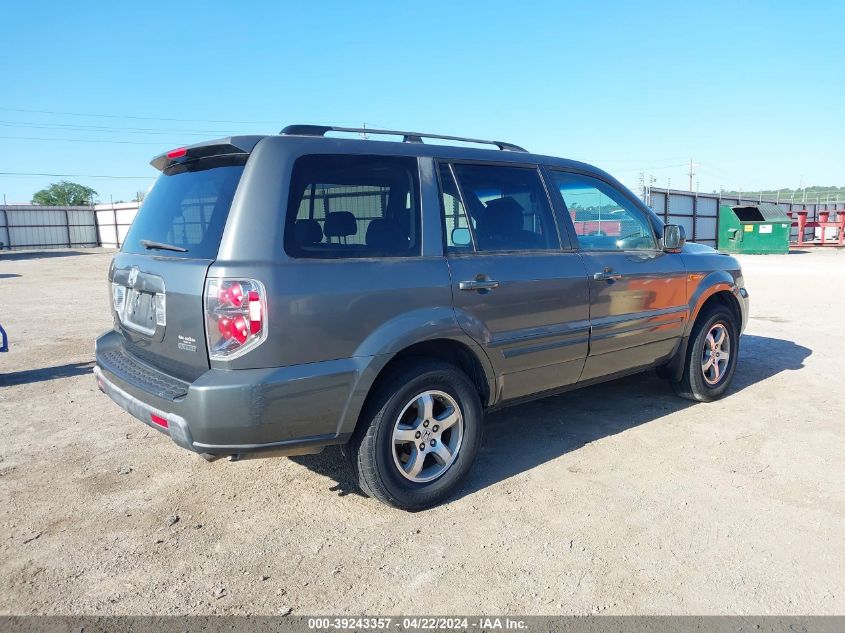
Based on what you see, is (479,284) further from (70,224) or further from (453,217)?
(70,224)

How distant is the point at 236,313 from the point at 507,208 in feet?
6.08

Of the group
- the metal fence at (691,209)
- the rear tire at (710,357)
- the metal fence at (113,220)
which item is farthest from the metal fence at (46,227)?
the rear tire at (710,357)

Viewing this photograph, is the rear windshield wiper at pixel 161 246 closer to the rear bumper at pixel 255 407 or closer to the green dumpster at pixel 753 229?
the rear bumper at pixel 255 407

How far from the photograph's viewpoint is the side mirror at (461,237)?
11.3 feet

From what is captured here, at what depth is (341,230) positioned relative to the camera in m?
3.04

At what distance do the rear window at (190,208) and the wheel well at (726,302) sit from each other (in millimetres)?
3846

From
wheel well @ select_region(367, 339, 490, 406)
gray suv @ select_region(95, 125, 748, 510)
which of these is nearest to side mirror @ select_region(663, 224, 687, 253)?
gray suv @ select_region(95, 125, 748, 510)

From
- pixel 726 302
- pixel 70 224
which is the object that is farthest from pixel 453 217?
pixel 70 224

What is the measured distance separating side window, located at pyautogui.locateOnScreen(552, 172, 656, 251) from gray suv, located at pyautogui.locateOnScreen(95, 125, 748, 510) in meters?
0.03

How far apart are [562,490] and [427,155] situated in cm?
202

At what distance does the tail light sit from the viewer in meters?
2.68

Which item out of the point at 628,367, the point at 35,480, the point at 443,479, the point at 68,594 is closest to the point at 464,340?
the point at 443,479

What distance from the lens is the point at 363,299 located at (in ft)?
9.66

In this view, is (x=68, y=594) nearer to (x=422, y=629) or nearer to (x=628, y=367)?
(x=422, y=629)
